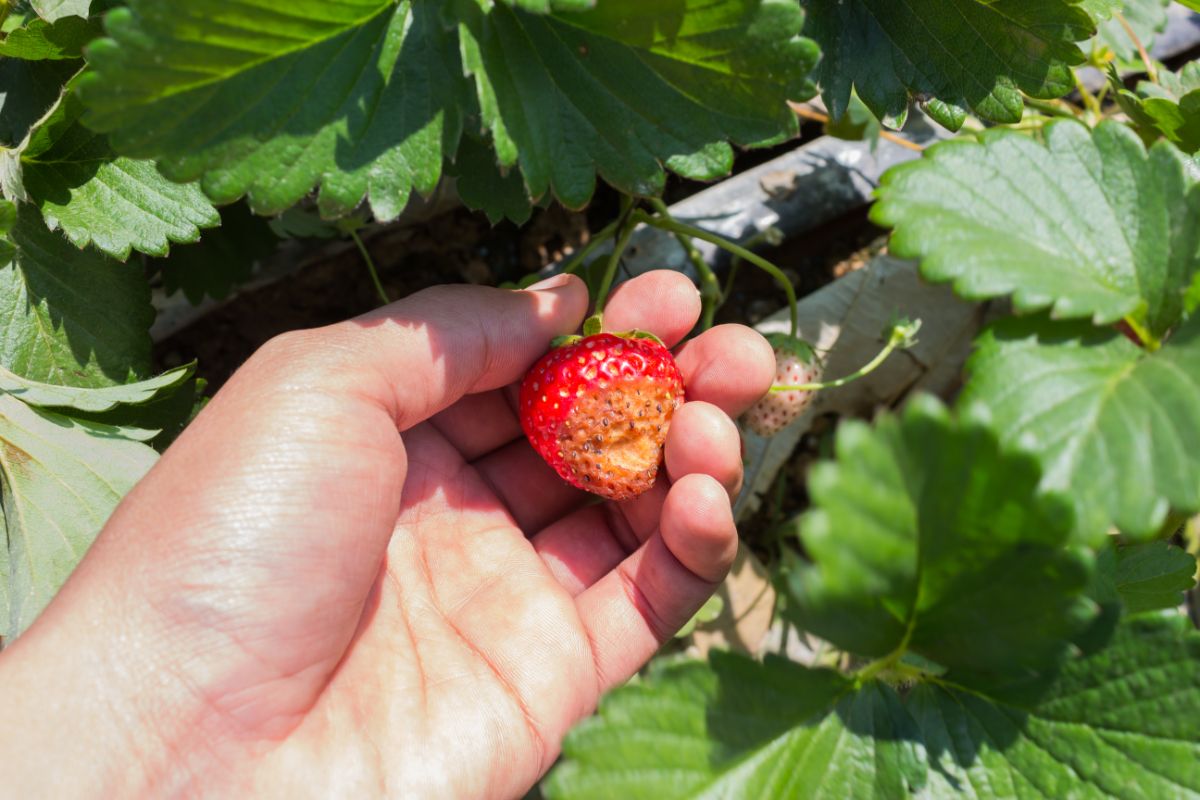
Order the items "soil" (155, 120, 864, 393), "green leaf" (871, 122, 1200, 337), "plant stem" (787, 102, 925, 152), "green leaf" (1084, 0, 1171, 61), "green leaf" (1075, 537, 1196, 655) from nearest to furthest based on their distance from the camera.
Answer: "green leaf" (871, 122, 1200, 337)
"green leaf" (1075, 537, 1196, 655)
"green leaf" (1084, 0, 1171, 61)
"plant stem" (787, 102, 925, 152)
"soil" (155, 120, 864, 393)

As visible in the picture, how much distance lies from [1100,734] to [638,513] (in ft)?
2.16

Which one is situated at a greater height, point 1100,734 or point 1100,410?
point 1100,410

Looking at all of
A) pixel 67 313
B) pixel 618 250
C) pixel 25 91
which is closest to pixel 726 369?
pixel 618 250

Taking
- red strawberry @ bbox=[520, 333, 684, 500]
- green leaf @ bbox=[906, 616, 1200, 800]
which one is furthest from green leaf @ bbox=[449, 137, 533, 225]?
green leaf @ bbox=[906, 616, 1200, 800]

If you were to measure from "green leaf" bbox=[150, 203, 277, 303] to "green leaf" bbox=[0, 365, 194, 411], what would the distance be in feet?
1.38

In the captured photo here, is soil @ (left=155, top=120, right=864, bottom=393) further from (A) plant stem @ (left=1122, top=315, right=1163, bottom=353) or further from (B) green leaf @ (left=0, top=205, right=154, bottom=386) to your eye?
(A) plant stem @ (left=1122, top=315, right=1163, bottom=353)

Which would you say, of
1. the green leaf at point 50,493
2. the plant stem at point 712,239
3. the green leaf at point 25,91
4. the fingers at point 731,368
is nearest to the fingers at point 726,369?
the fingers at point 731,368

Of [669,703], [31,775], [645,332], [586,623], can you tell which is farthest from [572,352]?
[31,775]

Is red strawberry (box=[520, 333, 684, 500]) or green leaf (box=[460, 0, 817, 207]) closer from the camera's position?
green leaf (box=[460, 0, 817, 207])

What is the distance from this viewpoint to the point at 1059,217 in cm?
79

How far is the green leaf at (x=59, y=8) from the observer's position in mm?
1121

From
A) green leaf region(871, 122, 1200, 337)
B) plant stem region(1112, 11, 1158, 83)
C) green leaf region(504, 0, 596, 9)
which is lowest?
plant stem region(1112, 11, 1158, 83)

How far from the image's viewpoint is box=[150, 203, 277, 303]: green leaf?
1.56 meters

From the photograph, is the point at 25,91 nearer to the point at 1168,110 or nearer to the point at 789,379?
the point at 789,379
